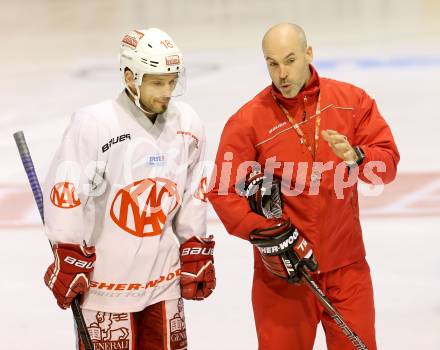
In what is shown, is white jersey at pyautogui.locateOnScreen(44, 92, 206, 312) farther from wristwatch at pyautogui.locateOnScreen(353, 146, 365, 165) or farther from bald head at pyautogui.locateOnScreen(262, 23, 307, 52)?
wristwatch at pyautogui.locateOnScreen(353, 146, 365, 165)

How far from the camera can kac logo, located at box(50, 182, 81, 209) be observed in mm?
3539

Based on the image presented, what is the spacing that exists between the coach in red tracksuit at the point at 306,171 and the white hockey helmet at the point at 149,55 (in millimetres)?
305

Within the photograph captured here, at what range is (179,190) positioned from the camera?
3693 mm

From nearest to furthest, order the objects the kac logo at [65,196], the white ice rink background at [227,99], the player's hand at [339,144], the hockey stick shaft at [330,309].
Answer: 1. the player's hand at [339,144]
2. the kac logo at [65,196]
3. the hockey stick shaft at [330,309]
4. the white ice rink background at [227,99]

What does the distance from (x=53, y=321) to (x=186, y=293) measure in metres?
1.41

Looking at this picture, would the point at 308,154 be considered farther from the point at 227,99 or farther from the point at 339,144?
the point at 227,99

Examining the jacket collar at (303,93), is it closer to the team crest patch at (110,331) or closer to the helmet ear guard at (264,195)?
the helmet ear guard at (264,195)

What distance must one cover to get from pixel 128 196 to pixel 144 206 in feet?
0.21

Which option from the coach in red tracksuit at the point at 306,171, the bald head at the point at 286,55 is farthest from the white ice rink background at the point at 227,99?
the bald head at the point at 286,55

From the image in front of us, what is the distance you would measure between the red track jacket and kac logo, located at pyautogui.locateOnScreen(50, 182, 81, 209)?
0.47 m

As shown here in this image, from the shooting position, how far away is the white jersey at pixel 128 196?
139 inches

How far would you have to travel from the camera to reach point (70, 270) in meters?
3.55

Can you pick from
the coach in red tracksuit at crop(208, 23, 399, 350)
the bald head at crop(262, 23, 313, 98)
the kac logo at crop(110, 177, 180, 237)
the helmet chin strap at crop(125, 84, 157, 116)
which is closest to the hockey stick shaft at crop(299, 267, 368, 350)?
the coach in red tracksuit at crop(208, 23, 399, 350)

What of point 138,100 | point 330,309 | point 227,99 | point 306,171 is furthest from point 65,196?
point 227,99
